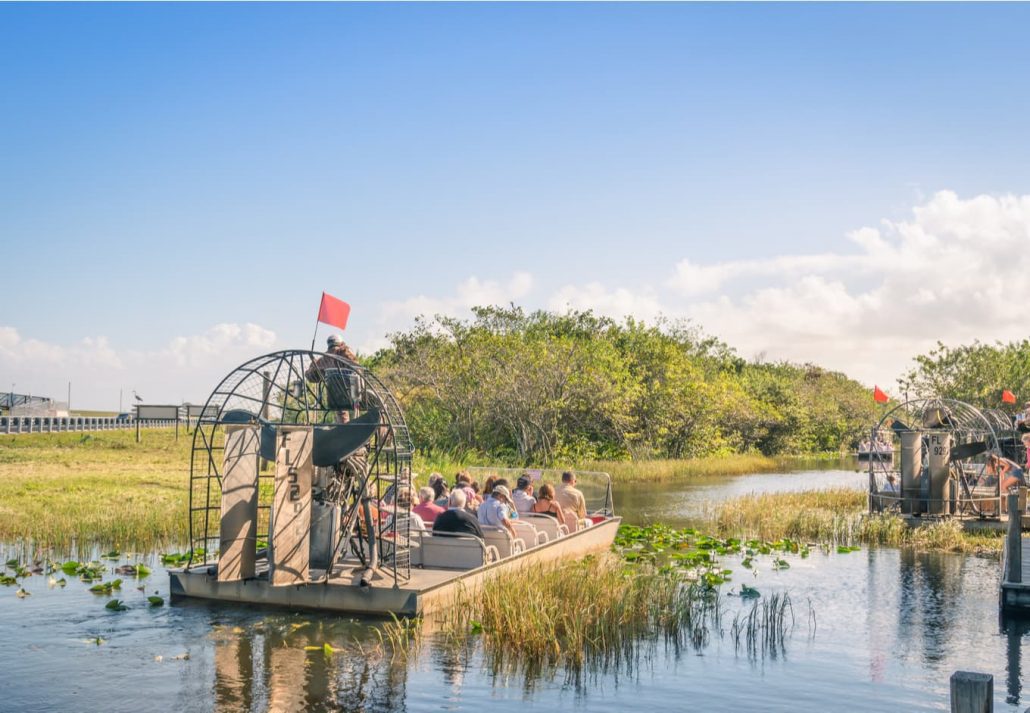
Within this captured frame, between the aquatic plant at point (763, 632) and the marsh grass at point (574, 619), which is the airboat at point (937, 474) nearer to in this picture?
the aquatic plant at point (763, 632)

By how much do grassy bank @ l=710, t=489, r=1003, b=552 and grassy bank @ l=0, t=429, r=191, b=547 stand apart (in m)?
13.4

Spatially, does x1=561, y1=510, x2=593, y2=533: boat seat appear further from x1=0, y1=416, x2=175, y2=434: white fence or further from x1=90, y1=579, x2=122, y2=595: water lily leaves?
x1=0, y1=416, x2=175, y2=434: white fence

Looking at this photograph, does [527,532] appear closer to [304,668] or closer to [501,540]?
[501,540]

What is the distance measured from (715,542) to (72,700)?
46.1 feet

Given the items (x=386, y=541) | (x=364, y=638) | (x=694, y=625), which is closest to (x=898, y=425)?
(x=694, y=625)

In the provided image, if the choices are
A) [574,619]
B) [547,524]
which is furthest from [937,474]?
[574,619]

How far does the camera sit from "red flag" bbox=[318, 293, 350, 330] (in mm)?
14156

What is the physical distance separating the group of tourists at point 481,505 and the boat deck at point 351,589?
2.30ft

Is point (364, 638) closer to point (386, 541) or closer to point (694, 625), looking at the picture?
point (386, 541)

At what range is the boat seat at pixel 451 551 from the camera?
47.2 feet

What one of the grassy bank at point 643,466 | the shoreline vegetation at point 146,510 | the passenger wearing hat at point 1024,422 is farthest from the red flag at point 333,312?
the grassy bank at point 643,466

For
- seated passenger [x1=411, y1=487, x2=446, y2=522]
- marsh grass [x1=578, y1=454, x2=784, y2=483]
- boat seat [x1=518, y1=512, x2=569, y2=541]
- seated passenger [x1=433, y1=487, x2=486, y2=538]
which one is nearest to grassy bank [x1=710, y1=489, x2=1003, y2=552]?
boat seat [x1=518, y1=512, x2=569, y2=541]

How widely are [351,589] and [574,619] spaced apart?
3.21m

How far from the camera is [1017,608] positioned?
14.1 metres
